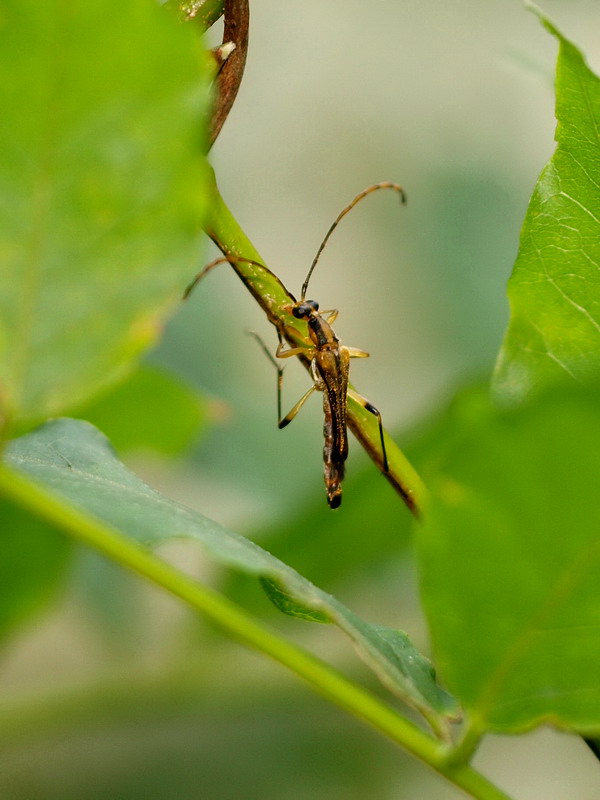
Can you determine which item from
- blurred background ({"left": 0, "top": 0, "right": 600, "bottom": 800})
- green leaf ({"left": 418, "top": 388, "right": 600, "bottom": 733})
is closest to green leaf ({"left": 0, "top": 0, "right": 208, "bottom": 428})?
green leaf ({"left": 418, "top": 388, "right": 600, "bottom": 733})

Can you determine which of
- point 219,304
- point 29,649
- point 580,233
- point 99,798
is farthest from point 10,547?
point 29,649

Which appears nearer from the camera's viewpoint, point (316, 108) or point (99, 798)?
point (99, 798)

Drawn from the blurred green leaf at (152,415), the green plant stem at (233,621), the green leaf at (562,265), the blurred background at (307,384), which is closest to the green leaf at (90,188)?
the green plant stem at (233,621)

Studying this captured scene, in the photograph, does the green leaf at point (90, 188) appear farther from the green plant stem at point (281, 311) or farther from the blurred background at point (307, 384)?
the blurred background at point (307, 384)

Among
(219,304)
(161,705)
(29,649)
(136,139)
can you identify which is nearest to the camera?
(136,139)

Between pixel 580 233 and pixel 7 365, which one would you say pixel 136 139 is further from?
pixel 580 233
